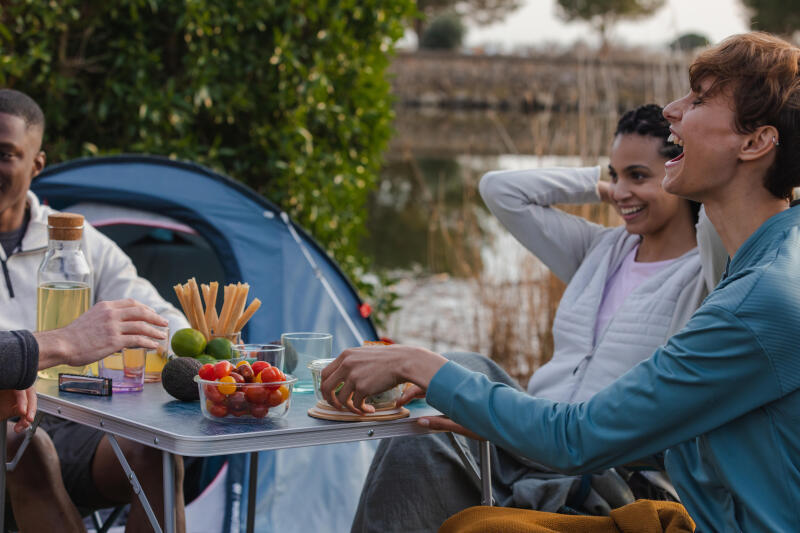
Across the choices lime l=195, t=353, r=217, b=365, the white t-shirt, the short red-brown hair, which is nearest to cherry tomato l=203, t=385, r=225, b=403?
lime l=195, t=353, r=217, b=365

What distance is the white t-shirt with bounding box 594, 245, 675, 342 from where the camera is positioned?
274 cm

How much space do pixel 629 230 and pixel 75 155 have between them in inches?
106

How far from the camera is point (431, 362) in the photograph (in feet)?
5.95

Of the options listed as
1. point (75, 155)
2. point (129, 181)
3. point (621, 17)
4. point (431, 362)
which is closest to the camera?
point (431, 362)

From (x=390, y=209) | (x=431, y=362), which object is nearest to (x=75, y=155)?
(x=431, y=362)

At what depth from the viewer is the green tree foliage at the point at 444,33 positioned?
119 ft

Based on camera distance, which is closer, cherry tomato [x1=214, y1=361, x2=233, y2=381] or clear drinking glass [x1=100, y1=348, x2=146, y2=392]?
cherry tomato [x1=214, y1=361, x2=233, y2=381]

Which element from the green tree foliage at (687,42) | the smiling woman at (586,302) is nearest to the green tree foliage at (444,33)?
the green tree foliage at (687,42)

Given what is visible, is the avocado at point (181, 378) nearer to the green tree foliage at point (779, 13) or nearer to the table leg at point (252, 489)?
the table leg at point (252, 489)

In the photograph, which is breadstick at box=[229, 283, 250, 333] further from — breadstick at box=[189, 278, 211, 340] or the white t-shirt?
the white t-shirt

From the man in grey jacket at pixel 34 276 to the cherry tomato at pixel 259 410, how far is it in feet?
1.85

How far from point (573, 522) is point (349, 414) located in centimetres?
45

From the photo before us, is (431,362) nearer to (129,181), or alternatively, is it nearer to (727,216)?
(727,216)

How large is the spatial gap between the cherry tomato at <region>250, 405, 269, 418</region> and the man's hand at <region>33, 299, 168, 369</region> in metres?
0.36
